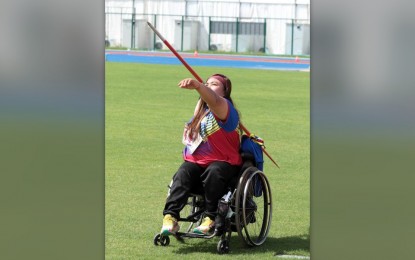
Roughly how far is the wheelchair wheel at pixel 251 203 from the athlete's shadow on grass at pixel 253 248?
44 millimetres

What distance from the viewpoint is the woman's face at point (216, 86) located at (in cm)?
415

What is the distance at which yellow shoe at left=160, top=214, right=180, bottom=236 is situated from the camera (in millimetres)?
4156

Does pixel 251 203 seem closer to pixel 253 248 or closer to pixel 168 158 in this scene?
pixel 253 248

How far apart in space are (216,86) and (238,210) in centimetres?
61

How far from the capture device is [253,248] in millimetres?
4301

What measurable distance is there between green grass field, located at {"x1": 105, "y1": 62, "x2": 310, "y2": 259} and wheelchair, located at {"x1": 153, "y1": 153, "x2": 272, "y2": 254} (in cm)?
6

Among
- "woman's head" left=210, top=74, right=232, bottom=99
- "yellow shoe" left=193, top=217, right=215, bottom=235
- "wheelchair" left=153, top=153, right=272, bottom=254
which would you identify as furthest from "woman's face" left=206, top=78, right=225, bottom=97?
"yellow shoe" left=193, top=217, right=215, bottom=235

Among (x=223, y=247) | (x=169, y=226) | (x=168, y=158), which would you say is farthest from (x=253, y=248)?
(x=168, y=158)

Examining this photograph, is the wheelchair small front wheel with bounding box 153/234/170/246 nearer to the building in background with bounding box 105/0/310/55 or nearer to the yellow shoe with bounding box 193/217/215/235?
the yellow shoe with bounding box 193/217/215/235

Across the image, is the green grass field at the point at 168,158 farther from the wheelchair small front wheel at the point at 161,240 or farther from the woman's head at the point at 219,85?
the woman's head at the point at 219,85

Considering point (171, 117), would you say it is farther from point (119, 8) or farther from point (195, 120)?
point (119, 8)

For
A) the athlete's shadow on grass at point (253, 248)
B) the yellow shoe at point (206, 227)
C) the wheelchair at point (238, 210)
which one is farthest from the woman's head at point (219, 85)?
the athlete's shadow on grass at point (253, 248)
